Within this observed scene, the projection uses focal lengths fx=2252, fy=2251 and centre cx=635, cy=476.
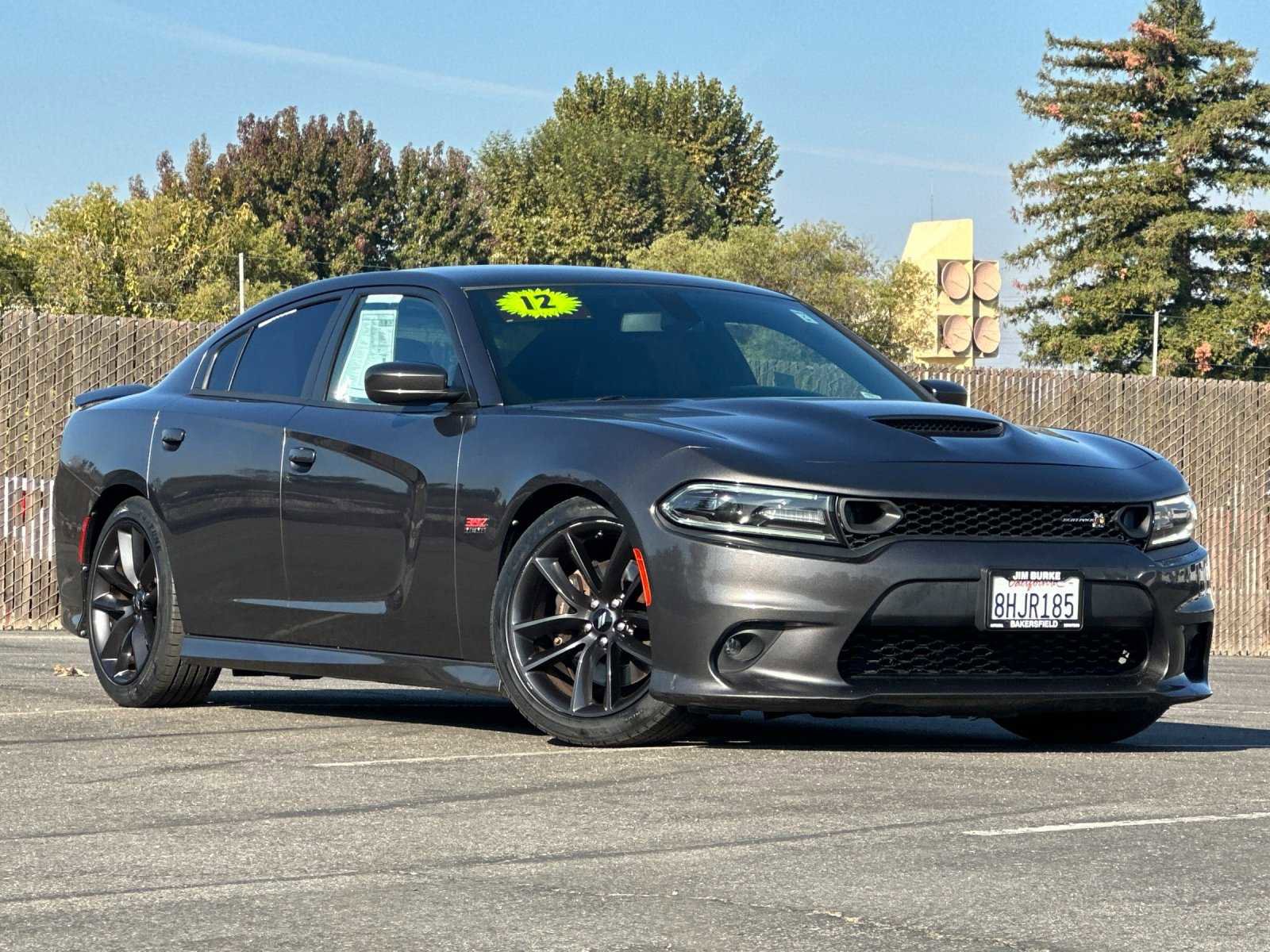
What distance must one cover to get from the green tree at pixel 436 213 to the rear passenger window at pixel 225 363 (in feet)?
260

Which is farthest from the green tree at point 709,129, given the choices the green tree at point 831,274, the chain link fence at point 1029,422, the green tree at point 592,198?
the chain link fence at point 1029,422

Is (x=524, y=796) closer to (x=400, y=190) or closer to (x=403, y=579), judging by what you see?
(x=403, y=579)

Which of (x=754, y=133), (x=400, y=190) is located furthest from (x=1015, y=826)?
(x=754, y=133)

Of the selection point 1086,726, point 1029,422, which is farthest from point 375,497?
point 1029,422

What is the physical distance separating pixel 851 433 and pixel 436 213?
85058 mm

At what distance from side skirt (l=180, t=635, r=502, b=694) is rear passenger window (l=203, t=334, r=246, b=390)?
3.25 ft

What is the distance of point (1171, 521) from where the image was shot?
21.9ft

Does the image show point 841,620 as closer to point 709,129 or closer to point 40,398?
point 40,398

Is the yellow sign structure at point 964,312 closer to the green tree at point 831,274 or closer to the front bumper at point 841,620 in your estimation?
the green tree at point 831,274

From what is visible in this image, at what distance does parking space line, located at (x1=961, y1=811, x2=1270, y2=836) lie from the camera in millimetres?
4902

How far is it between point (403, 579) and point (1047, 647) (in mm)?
2026

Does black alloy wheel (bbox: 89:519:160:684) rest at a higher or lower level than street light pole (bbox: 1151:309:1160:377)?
lower

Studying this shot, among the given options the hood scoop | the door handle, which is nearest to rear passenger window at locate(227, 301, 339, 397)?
the door handle

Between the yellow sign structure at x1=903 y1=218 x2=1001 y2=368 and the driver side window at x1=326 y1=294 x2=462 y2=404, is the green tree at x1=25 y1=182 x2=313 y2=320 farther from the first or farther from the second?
the driver side window at x1=326 y1=294 x2=462 y2=404
